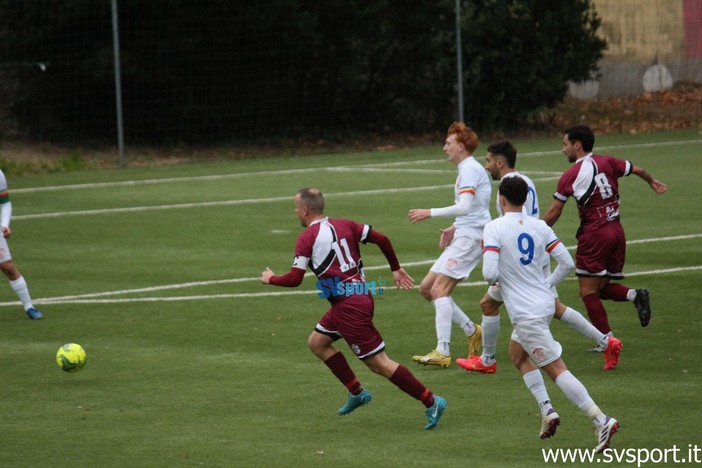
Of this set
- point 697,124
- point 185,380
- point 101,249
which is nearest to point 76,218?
point 101,249

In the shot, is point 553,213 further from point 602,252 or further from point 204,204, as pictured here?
point 204,204

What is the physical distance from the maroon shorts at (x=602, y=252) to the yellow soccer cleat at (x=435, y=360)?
1.57 m

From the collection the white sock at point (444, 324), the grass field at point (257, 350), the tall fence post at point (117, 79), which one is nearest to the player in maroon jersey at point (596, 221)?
the grass field at point (257, 350)

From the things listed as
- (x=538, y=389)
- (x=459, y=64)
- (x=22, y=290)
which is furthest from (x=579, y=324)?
(x=459, y=64)

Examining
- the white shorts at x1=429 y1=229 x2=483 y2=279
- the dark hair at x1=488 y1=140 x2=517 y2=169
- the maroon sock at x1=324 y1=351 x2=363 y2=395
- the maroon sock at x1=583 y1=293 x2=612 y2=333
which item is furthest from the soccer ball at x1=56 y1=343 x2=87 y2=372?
the maroon sock at x1=583 y1=293 x2=612 y2=333

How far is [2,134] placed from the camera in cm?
3478

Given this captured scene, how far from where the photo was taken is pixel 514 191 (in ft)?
28.9

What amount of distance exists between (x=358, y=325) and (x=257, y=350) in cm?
321

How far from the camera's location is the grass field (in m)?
8.81

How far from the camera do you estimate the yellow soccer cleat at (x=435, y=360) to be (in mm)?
11312

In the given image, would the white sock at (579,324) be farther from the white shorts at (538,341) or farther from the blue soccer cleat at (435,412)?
the white shorts at (538,341)

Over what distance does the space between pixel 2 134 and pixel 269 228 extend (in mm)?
16465

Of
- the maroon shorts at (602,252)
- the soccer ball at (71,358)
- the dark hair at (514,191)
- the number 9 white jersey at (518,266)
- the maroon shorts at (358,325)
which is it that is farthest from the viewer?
the maroon shorts at (602,252)

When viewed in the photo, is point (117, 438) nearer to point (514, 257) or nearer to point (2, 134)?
point (514, 257)
